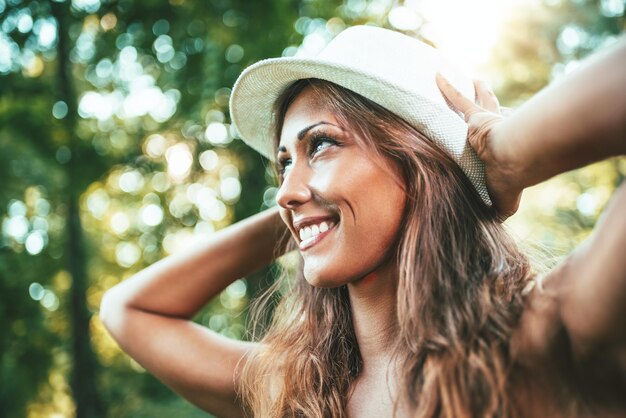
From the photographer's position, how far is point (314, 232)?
6.57 feet

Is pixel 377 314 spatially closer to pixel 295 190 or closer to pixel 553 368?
pixel 295 190

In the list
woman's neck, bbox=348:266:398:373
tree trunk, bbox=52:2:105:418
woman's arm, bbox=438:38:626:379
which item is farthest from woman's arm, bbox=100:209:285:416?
tree trunk, bbox=52:2:105:418

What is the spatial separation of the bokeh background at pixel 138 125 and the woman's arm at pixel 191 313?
211 inches

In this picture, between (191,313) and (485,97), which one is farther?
(191,313)

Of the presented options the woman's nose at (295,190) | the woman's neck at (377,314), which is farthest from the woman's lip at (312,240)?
the woman's neck at (377,314)

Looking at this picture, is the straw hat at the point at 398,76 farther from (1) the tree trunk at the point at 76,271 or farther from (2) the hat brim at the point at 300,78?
(1) the tree trunk at the point at 76,271

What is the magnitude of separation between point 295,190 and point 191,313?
0.97 meters

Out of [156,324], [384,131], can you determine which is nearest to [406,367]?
[384,131]

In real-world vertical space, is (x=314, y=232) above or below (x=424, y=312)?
above

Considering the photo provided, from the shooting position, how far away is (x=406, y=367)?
1742mm

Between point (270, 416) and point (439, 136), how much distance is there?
115cm

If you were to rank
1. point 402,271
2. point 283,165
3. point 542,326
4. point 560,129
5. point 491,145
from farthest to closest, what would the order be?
point 283,165, point 402,271, point 491,145, point 542,326, point 560,129

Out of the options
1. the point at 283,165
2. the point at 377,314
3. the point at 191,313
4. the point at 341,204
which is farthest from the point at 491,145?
the point at 191,313

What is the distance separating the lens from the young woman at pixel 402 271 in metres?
1.40
